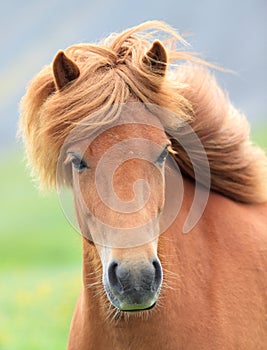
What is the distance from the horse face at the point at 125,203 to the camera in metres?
3.61

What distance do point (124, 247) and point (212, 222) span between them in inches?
42.8

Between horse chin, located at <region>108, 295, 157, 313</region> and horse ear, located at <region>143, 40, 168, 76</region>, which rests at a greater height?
horse ear, located at <region>143, 40, 168, 76</region>

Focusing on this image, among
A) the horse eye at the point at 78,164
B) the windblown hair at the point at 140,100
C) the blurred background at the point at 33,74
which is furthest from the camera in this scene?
the blurred background at the point at 33,74

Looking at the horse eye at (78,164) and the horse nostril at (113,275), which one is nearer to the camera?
the horse nostril at (113,275)

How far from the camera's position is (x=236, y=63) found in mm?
59250

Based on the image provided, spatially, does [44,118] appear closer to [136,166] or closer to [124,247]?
[136,166]

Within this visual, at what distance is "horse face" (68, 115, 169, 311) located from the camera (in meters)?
3.61

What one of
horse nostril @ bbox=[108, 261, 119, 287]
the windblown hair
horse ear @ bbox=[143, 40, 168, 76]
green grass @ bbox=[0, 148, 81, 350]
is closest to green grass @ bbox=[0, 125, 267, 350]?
green grass @ bbox=[0, 148, 81, 350]

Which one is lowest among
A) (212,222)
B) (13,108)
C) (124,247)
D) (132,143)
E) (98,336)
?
(13,108)

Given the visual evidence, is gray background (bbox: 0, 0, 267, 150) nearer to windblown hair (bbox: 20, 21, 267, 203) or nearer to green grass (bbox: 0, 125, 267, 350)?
green grass (bbox: 0, 125, 267, 350)

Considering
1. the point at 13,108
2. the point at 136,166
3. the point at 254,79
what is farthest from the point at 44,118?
the point at 13,108

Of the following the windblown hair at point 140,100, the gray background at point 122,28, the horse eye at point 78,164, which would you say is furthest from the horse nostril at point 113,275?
the gray background at point 122,28

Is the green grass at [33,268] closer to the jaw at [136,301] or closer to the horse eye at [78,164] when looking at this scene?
the horse eye at [78,164]

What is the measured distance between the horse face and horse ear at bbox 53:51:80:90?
0.42 metres
